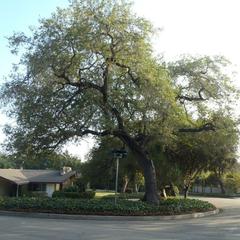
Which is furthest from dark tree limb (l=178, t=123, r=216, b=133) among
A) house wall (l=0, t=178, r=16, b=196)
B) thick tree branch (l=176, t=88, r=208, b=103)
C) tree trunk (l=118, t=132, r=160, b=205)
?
house wall (l=0, t=178, r=16, b=196)

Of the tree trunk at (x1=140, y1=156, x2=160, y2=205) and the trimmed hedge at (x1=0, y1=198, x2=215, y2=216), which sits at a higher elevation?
the tree trunk at (x1=140, y1=156, x2=160, y2=205)

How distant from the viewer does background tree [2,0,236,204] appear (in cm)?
2558

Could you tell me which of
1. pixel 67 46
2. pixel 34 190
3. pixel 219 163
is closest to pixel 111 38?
pixel 67 46

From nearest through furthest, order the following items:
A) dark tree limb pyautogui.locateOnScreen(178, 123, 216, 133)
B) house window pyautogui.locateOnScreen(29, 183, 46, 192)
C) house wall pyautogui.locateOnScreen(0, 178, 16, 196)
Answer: dark tree limb pyautogui.locateOnScreen(178, 123, 216, 133) < house wall pyautogui.locateOnScreen(0, 178, 16, 196) < house window pyautogui.locateOnScreen(29, 183, 46, 192)

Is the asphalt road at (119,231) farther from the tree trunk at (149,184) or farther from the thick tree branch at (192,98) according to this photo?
the thick tree branch at (192,98)

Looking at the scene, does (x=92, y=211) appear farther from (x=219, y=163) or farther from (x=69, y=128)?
(x=219, y=163)

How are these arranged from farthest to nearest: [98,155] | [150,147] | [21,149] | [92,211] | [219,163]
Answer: [98,155], [219,163], [150,147], [21,149], [92,211]

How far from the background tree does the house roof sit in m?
39.4

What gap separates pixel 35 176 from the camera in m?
71.9

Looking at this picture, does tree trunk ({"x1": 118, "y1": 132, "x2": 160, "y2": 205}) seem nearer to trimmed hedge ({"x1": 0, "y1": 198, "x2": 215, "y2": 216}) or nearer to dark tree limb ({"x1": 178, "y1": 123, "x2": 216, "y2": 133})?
trimmed hedge ({"x1": 0, "y1": 198, "x2": 215, "y2": 216})

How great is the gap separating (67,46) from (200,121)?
370 inches

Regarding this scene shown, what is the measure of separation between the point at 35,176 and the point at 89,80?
4715 cm

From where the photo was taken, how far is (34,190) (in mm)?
70312

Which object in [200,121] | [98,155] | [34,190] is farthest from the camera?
[34,190]
